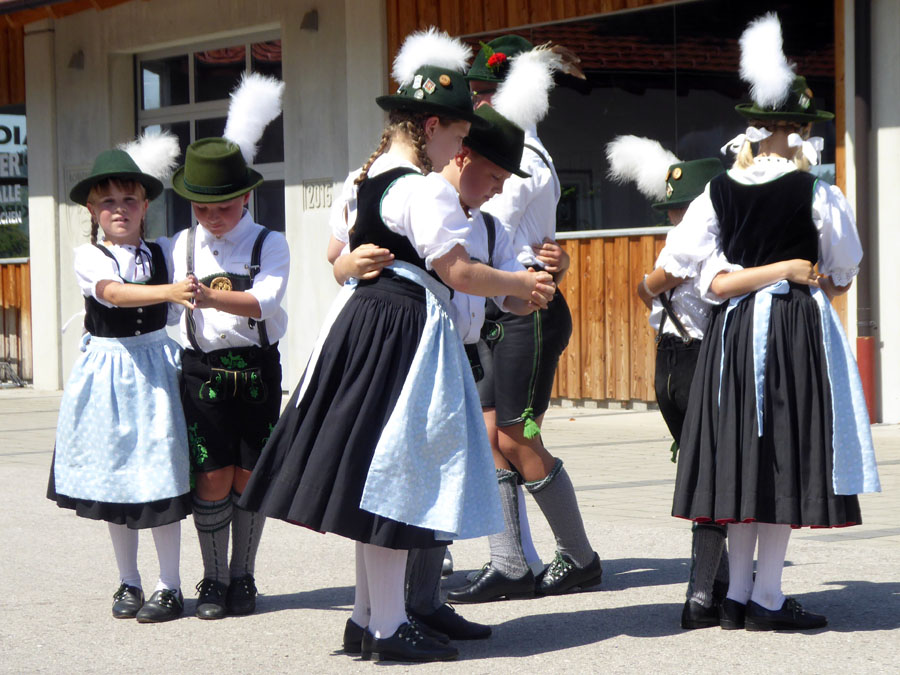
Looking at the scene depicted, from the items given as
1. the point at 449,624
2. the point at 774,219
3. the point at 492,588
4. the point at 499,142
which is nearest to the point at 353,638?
the point at 449,624

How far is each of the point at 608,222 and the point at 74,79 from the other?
7.33m

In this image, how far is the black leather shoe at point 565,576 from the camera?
5.23 m

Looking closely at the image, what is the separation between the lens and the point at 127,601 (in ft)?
16.2

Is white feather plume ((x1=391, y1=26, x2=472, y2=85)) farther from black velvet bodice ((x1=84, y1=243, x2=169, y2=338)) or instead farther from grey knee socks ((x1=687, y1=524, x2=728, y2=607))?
grey knee socks ((x1=687, y1=524, x2=728, y2=607))

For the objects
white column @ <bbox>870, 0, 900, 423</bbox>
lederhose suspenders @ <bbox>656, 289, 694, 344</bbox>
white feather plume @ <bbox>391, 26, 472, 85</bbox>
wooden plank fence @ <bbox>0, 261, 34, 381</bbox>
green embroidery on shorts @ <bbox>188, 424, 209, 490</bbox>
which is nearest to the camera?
white feather plume @ <bbox>391, 26, 472, 85</bbox>

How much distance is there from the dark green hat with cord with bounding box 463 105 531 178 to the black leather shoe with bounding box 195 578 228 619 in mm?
1788

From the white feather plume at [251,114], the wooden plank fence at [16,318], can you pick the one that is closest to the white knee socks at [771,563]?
the white feather plume at [251,114]

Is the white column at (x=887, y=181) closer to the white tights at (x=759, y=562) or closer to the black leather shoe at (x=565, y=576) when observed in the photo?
the black leather shoe at (x=565, y=576)

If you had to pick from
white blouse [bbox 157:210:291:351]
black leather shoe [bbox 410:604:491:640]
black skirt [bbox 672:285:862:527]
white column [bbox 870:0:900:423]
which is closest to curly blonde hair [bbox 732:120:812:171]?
black skirt [bbox 672:285:862:527]

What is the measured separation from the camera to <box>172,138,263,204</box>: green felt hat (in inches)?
194

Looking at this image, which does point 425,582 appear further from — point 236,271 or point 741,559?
point 236,271

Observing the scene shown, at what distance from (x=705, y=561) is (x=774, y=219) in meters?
1.12

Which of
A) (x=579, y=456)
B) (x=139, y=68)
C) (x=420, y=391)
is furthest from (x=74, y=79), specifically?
(x=420, y=391)

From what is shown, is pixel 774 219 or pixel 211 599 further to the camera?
pixel 211 599
